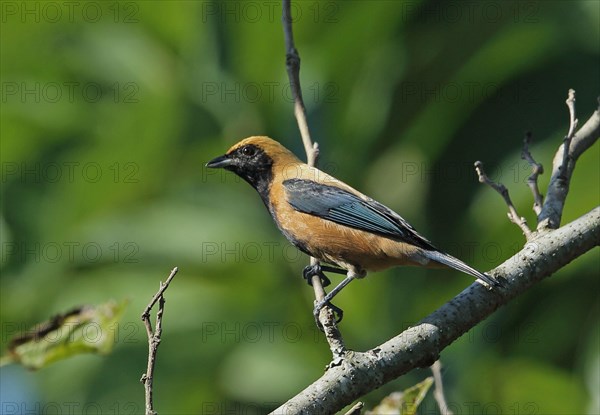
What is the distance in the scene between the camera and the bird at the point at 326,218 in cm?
417

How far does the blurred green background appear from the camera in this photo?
4.77 metres

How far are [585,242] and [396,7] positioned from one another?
7.48 feet

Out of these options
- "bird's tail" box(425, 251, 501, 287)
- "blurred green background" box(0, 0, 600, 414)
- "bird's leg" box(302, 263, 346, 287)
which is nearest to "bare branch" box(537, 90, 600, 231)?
"bird's tail" box(425, 251, 501, 287)

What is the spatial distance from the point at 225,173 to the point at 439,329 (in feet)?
8.54

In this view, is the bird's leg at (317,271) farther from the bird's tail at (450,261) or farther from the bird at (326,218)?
the bird's tail at (450,261)

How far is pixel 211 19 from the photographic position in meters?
5.23

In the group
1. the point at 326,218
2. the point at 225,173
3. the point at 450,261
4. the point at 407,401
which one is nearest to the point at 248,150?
the point at 225,173

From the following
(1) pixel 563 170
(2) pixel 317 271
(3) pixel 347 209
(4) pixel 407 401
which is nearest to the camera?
(4) pixel 407 401

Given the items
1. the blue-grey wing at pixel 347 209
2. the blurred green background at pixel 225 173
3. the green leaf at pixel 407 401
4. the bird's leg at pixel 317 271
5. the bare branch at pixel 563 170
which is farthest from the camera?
the blurred green background at pixel 225 173

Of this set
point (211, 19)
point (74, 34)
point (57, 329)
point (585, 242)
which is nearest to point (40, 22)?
point (74, 34)

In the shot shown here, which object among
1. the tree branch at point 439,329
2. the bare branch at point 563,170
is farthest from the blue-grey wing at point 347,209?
the tree branch at point 439,329

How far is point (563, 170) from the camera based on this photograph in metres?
3.63

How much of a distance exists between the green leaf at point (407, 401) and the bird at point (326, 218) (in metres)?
0.98

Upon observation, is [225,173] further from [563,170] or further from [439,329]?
[439,329]
